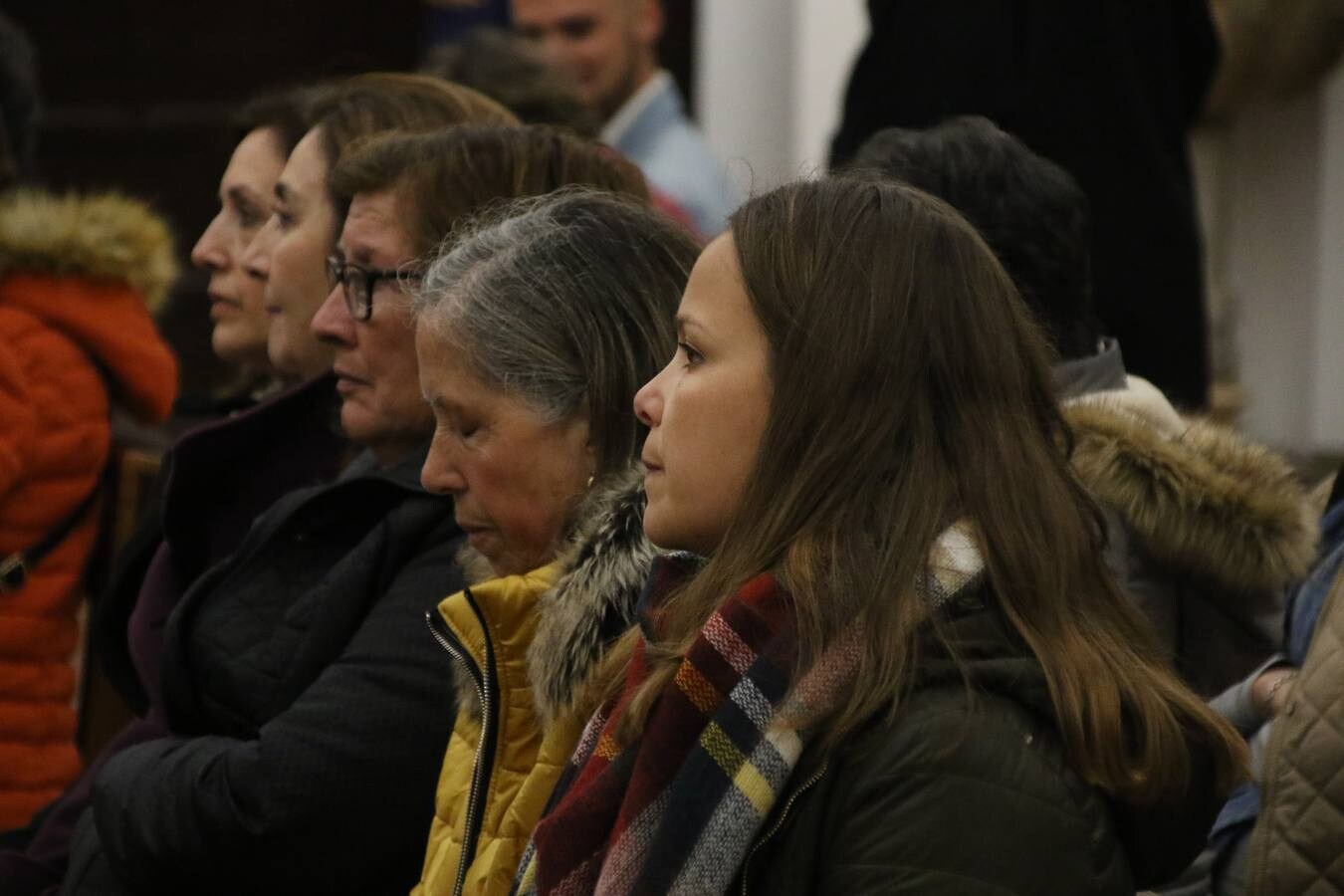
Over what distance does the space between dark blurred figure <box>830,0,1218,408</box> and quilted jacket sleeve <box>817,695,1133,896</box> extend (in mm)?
2196

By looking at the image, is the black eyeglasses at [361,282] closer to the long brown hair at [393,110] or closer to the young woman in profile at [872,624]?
the long brown hair at [393,110]

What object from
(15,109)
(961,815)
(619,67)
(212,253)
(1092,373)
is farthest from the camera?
(619,67)

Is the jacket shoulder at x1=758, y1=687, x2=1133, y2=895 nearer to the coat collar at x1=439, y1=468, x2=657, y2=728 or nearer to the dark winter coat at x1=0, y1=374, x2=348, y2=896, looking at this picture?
the coat collar at x1=439, y1=468, x2=657, y2=728

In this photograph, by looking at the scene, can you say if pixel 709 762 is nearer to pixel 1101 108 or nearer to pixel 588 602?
pixel 588 602

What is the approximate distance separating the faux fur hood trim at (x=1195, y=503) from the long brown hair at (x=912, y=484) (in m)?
0.78

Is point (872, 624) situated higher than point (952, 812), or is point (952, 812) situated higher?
→ point (872, 624)

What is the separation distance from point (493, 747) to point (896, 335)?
0.74 meters

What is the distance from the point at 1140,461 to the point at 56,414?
1.87 m

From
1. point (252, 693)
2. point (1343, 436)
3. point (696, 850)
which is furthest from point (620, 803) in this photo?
point (1343, 436)

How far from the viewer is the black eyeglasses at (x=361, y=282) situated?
10.1ft

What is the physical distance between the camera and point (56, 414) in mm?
3852

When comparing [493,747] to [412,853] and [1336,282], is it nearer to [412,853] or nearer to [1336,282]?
[412,853]

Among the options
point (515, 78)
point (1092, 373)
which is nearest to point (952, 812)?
point (1092, 373)

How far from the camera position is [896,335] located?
2143mm
